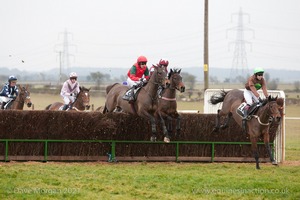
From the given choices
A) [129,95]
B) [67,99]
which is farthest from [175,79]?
[67,99]

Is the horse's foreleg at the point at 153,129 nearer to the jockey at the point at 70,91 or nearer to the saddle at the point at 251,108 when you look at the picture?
the saddle at the point at 251,108

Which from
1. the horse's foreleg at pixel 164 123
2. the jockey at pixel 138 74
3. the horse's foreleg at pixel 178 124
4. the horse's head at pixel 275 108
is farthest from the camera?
the jockey at pixel 138 74

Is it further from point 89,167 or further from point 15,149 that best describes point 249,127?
point 15,149

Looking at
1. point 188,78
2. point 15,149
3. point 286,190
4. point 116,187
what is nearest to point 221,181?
point 286,190

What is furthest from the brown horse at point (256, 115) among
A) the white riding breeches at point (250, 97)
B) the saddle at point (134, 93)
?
the saddle at point (134, 93)

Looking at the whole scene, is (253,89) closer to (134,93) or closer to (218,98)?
(218,98)

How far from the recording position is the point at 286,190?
1138cm

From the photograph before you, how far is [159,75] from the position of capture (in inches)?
625

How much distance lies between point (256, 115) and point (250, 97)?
667 mm

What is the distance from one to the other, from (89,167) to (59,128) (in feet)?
5.24

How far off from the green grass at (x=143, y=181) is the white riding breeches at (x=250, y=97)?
1651mm

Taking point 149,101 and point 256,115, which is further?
point 149,101

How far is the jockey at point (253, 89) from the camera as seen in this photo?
51.5 feet

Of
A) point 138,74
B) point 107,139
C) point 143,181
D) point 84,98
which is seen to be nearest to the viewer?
point 143,181
